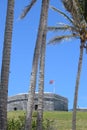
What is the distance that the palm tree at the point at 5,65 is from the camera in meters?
22.3

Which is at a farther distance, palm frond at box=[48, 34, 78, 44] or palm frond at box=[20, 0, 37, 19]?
palm frond at box=[48, 34, 78, 44]

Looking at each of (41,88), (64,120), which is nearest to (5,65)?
(41,88)

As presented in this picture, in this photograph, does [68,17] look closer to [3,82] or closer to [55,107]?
[3,82]

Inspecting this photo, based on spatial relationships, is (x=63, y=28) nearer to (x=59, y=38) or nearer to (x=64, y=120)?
(x=59, y=38)

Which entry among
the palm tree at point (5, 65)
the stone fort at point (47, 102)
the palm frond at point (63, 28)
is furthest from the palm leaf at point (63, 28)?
the stone fort at point (47, 102)

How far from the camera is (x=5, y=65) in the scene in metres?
23.6

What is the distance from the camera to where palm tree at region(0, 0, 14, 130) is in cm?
2231

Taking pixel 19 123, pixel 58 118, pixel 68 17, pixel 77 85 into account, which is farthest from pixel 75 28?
pixel 58 118

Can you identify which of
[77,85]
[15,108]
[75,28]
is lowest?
[15,108]

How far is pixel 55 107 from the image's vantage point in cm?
8662

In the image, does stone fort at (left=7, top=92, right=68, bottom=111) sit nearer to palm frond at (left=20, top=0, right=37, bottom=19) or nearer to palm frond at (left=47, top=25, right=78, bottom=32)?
palm frond at (left=47, top=25, right=78, bottom=32)

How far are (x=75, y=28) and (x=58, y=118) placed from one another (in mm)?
26441

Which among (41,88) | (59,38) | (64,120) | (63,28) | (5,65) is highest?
(63,28)

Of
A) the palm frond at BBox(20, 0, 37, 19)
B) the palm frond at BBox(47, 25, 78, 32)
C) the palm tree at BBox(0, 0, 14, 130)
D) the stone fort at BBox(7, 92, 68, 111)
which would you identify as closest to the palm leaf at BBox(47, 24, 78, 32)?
the palm frond at BBox(47, 25, 78, 32)
